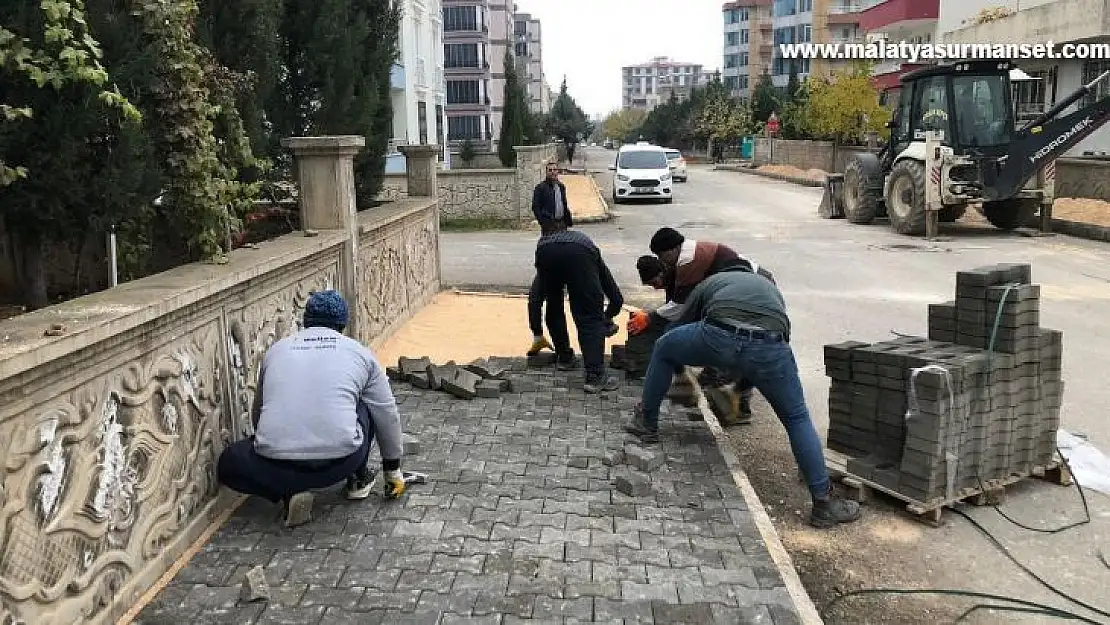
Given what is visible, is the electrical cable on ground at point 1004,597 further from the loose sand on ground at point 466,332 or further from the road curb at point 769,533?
the loose sand on ground at point 466,332

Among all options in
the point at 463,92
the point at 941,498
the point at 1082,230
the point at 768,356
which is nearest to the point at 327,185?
the point at 768,356

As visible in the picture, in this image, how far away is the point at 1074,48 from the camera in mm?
24359

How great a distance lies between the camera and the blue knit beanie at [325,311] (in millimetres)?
4465

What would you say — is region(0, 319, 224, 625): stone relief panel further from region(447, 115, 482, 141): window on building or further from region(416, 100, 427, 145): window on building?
region(447, 115, 482, 141): window on building

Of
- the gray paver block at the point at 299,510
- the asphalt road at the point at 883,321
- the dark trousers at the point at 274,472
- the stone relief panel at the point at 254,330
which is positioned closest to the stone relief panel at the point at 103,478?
the dark trousers at the point at 274,472

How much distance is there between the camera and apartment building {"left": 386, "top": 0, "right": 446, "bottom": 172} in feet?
102

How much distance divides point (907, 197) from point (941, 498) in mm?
14590

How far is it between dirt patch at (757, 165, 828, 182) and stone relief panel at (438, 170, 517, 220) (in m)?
17.0

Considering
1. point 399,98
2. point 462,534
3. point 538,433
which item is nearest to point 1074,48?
point 399,98

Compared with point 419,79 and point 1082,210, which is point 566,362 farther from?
point 419,79

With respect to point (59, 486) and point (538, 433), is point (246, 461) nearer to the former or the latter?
point (59, 486)

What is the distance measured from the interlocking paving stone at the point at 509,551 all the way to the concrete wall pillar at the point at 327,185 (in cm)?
233

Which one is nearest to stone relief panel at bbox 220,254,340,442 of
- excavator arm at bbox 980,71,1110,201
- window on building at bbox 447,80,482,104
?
excavator arm at bbox 980,71,1110,201

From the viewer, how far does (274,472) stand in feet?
13.9
